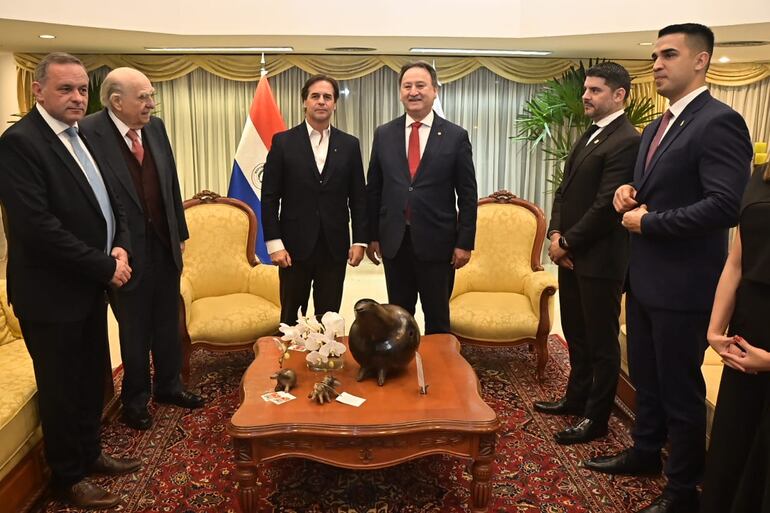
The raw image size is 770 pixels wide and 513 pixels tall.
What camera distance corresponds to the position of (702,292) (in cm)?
210

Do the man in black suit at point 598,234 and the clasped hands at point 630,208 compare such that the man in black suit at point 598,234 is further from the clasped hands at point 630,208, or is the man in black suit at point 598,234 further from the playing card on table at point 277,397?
the playing card on table at point 277,397

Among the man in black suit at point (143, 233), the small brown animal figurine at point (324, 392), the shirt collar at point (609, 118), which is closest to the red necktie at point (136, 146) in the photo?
the man in black suit at point (143, 233)

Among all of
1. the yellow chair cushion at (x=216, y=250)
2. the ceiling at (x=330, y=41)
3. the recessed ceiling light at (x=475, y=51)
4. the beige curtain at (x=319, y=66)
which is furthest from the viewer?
the beige curtain at (x=319, y=66)

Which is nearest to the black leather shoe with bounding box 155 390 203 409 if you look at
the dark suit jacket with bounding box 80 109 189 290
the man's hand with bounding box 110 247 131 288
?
the dark suit jacket with bounding box 80 109 189 290

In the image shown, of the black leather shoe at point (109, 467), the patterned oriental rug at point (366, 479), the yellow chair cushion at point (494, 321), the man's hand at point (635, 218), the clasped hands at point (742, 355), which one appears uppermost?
the man's hand at point (635, 218)

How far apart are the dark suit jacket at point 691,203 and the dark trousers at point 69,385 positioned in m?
2.03

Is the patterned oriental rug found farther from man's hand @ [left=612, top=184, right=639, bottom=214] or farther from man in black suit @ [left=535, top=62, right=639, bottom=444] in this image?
man's hand @ [left=612, top=184, right=639, bottom=214]

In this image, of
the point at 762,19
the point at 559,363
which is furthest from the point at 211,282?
the point at 762,19

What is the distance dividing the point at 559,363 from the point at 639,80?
13.5 ft

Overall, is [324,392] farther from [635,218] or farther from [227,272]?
[227,272]

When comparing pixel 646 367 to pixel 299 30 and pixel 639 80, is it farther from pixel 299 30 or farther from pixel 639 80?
pixel 639 80

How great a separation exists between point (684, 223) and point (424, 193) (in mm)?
1299

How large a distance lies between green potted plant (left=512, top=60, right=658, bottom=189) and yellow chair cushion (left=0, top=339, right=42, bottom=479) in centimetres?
459

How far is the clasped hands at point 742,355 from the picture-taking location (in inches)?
63.4
